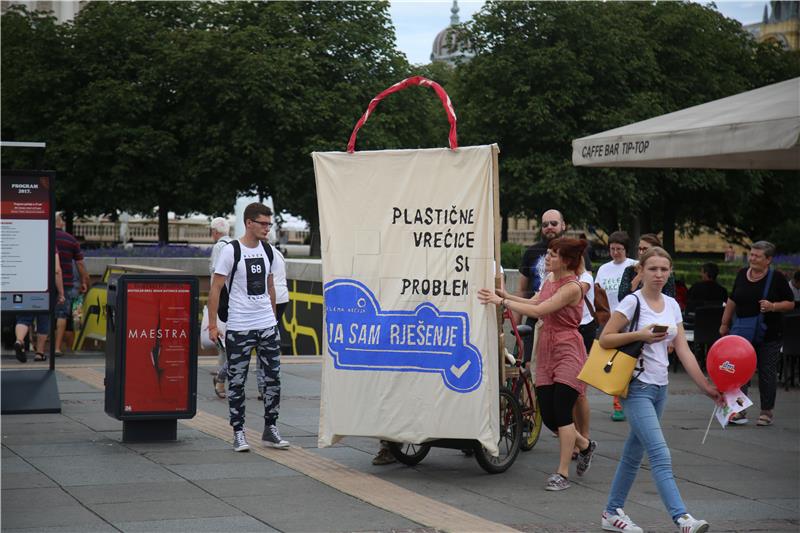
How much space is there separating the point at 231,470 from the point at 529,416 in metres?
2.35

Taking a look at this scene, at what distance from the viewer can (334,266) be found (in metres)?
8.22

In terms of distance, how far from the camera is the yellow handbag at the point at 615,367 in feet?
21.0

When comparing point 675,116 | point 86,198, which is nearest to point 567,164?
point 86,198

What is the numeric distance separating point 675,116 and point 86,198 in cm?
3120

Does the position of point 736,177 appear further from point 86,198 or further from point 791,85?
point 791,85

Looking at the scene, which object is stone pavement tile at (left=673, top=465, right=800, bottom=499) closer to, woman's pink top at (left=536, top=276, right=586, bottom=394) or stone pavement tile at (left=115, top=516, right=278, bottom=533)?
woman's pink top at (left=536, top=276, right=586, bottom=394)

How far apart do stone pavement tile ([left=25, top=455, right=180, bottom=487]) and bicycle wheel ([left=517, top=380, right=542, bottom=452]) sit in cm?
265

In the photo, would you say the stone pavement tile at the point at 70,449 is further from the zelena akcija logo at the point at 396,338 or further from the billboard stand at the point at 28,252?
the zelena akcija logo at the point at 396,338

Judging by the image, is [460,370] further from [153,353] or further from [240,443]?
[153,353]

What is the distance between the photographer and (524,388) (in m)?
Result: 8.88

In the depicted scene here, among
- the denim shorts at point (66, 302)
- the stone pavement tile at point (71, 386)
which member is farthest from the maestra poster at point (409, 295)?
the denim shorts at point (66, 302)

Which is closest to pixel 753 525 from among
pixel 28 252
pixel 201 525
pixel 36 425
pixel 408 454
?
pixel 408 454

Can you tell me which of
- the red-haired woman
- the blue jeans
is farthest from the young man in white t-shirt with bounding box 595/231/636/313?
the blue jeans

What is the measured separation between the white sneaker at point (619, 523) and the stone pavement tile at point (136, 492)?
7.86ft
